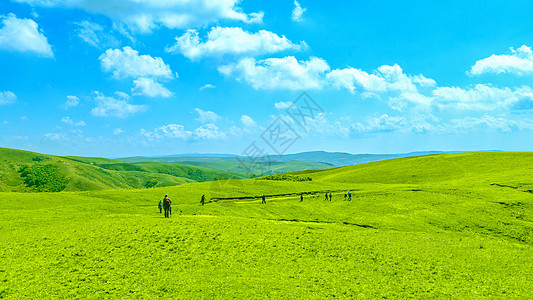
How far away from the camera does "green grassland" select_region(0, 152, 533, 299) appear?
23.7m

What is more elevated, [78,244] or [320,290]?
[78,244]

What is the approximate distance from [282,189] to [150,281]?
197 feet

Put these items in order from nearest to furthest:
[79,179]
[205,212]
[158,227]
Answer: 1. [158,227]
2. [205,212]
3. [79,179]

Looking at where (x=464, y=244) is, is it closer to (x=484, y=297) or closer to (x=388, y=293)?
(x=484, y=297)

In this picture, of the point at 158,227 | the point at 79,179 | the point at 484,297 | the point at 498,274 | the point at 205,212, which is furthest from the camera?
the point at 79,179

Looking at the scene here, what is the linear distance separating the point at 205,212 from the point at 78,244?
79.8 feet

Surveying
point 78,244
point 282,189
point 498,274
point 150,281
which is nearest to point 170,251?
point 150,281

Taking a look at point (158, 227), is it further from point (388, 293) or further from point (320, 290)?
point (388, 293)

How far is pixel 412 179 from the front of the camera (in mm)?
105688

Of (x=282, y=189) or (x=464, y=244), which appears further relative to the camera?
(x=282, y=189)

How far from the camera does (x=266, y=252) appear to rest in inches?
1238

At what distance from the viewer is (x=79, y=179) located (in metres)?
174

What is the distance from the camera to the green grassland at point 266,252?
23.7 m

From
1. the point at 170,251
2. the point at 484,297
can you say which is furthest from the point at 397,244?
the point at 170,251
